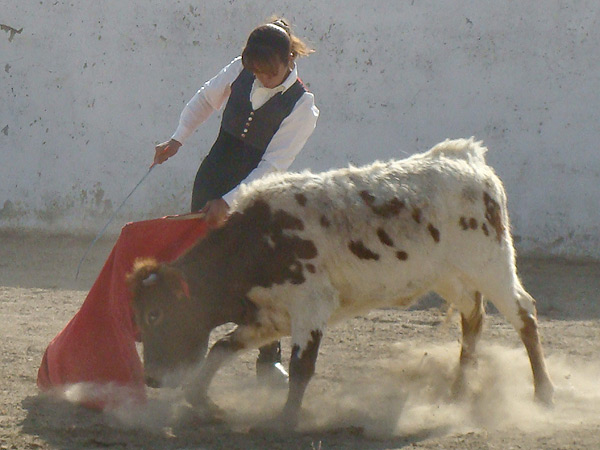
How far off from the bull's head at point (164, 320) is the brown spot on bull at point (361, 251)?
2.53 ft

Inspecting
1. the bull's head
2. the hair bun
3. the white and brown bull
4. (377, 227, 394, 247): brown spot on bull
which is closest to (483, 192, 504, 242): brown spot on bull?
the white and brown bull

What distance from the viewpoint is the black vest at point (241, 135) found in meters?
4.80

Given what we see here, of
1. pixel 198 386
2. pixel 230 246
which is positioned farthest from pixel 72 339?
pixel 230 246

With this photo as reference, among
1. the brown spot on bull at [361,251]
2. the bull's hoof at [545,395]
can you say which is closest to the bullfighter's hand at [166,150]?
the brown spot on bull at [361,251]

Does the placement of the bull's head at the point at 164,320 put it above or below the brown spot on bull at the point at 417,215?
below

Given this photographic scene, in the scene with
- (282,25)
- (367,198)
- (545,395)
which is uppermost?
(282,25)

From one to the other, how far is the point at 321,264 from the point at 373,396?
0.87m

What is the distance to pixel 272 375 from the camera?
5.05 meters

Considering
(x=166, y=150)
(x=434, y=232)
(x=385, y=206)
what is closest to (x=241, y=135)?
(x=166, y=150)

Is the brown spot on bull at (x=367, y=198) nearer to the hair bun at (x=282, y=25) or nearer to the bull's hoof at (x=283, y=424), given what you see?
the hair bun at (x=282, y=25)

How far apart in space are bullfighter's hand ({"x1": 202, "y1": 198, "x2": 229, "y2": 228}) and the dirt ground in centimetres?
90

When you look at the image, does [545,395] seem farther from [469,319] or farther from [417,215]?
[417,215]

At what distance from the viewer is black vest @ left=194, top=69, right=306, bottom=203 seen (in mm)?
4797

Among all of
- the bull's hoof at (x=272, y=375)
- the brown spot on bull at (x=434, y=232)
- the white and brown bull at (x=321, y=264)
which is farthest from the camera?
the bull's hoof at (x=272, y=375)
